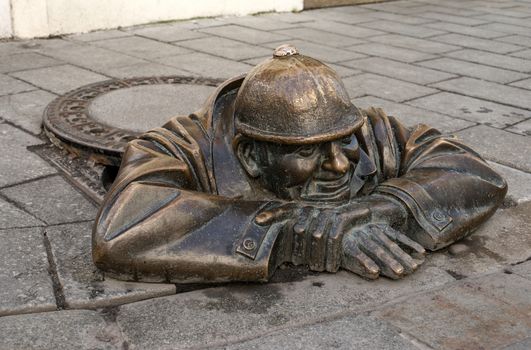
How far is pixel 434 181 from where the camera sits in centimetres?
293

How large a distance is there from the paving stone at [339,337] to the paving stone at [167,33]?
4.66 m

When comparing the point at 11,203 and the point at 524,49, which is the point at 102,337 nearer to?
the point at 11,203

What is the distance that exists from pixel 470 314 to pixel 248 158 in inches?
37.5

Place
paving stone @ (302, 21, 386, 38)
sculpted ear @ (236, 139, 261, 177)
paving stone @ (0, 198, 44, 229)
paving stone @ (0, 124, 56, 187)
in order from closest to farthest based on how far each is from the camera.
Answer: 1. sculpted ear @ (236, 139, 261, 177)
2. paving stone @ (0, 198, 44, 229)
3. paving stone @ (0, 124, 56, 187)
4. paving stone @ (302, 21, 386, 38)

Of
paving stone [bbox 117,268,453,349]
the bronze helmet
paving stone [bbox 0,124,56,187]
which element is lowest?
paving stone [bbox 117,268,453,349]

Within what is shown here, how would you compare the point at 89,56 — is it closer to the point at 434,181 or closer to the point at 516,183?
the point at 516,183

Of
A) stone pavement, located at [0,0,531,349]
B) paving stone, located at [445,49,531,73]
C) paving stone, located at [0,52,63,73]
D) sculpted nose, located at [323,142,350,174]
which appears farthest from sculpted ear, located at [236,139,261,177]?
paving stone, located at [445,49,531,73]

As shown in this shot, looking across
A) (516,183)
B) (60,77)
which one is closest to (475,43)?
(516,183)

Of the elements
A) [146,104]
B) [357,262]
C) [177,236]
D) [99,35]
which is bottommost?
[357,262]

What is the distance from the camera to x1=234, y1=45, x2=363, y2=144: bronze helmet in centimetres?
262

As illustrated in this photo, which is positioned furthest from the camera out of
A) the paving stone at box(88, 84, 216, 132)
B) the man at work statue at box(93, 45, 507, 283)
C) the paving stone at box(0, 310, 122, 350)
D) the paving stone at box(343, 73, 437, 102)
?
the paving stone at box(343, 73, 437, 102)

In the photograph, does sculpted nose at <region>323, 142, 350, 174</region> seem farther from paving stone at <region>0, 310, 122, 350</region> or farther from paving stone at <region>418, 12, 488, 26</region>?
paving stone at <region>418, 12, 488, 26</region>

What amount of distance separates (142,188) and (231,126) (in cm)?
43

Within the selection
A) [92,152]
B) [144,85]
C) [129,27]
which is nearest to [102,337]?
[92,152]
